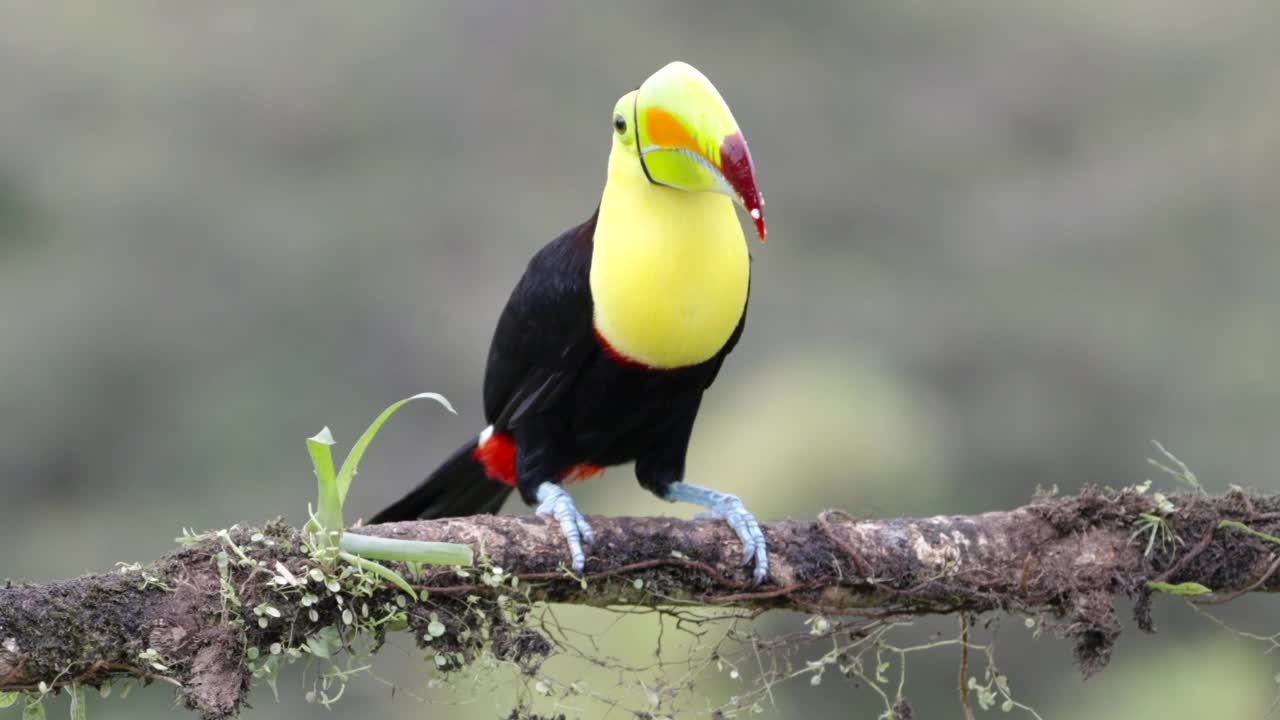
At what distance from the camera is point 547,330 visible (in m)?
2.43

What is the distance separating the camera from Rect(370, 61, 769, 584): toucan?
86.4 inches

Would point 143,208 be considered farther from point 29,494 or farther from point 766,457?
point 766,457

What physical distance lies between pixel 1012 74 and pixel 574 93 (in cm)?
196

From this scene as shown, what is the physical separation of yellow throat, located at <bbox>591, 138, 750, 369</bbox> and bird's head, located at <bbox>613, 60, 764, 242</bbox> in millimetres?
39

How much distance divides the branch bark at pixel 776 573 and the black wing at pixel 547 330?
1.09ft

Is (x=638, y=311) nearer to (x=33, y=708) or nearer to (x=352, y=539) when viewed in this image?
(x=352, y=539)

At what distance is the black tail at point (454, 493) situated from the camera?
2701 millimetres

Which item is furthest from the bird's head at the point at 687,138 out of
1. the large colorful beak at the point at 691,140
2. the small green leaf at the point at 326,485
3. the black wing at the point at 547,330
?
the small green leaf at the point at 326,485

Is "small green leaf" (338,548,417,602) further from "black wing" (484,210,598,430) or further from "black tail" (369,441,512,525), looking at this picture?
"black tail" (369,441,512,525)

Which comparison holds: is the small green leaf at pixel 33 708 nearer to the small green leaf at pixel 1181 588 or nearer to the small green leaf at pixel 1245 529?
the small green leaf at pixel 1181 588

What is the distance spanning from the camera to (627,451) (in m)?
2.58

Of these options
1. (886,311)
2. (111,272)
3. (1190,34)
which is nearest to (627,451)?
(886,311)

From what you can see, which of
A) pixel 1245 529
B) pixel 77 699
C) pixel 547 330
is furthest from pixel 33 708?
pixel 1245 529

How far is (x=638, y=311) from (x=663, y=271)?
0.24 ft
